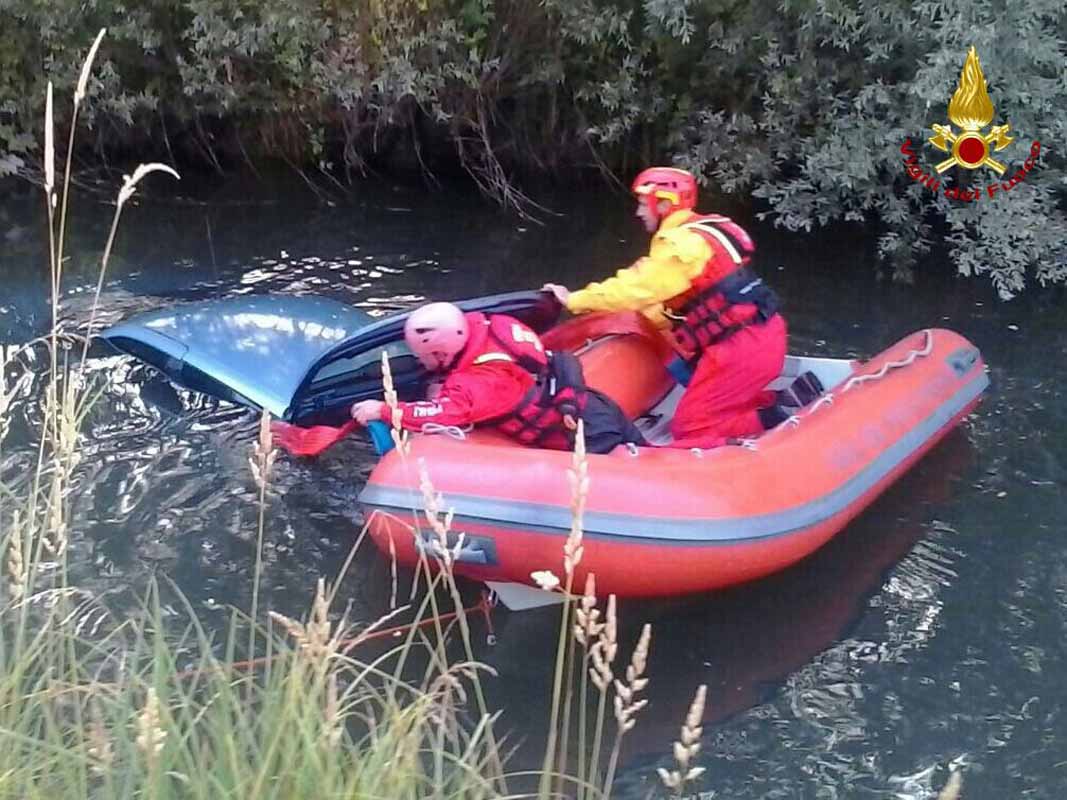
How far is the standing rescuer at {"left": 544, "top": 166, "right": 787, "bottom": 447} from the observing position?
3863 millimetres

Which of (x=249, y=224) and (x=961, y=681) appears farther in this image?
(x=249, y=224)

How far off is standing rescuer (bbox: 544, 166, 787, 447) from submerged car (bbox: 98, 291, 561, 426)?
42cm

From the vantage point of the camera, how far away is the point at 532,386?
11.5 ft

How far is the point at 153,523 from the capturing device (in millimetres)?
3852

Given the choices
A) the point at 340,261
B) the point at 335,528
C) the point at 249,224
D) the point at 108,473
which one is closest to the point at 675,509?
the point at 335,528

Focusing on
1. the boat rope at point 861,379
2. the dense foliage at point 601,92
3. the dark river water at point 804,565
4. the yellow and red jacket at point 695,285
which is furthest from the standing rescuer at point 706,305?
the dense foliage at point 601,92

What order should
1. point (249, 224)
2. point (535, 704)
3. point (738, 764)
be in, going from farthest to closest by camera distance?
point (249, 224)
point (535, 704)
point (738, 764)

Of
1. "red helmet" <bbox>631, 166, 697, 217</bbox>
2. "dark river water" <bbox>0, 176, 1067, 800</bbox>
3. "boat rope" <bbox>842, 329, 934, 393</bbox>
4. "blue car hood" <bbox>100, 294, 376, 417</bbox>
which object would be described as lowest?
"dark river water" <bbox>0, 176, 1067, 800</bbox>

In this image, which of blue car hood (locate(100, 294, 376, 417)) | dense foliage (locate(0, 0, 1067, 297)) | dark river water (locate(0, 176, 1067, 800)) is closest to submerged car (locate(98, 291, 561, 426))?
blue car hood (locate(100, 294, 376, 417))

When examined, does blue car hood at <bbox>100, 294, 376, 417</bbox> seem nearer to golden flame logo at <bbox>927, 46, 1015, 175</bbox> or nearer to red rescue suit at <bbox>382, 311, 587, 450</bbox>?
red rescue suit at <bbox>382, 311, 587, 450</bbox>

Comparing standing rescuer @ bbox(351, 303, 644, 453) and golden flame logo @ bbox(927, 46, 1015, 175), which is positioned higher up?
golden flame logo @ bbox(927, 46, 1015, 175)

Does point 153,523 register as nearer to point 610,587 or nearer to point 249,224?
point 610,587

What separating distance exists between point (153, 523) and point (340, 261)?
110 inches

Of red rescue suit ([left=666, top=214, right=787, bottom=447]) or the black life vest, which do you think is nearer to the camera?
the black life vest
